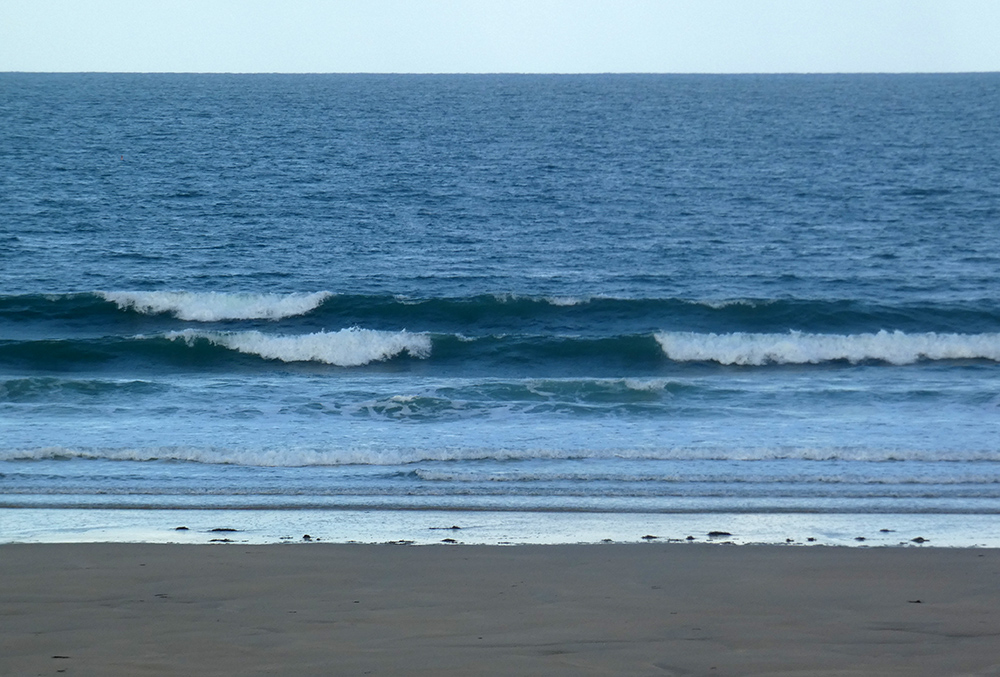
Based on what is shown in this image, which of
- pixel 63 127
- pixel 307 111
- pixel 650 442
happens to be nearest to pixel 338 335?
pixel 650 442

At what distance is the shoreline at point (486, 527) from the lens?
291 inches

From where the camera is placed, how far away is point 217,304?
20.4 meters

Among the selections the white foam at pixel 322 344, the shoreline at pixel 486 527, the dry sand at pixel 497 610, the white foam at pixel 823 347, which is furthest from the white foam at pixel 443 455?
the white foam at pixel 322 344

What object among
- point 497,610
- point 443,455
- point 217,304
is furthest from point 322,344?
point 497,610

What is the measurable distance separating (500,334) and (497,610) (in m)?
13.0

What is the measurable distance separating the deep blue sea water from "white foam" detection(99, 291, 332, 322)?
62mm

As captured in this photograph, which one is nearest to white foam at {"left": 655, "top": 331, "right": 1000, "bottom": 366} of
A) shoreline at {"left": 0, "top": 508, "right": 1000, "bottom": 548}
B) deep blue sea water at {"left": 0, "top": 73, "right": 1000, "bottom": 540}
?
deep blue sea water at {"left": 0, "top": 73, "right": 1000, "bottom": 540}

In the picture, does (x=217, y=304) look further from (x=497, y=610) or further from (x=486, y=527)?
(x=497, y=610)

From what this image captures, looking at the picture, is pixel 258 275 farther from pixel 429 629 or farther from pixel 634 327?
pixel 429 629

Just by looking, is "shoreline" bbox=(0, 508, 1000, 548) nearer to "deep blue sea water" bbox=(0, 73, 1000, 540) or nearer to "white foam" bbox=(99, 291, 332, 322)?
"deep blue sea water" bbox=(0, 73, 1000, 540)

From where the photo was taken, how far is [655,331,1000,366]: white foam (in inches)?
665

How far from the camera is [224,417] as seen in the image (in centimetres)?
1217

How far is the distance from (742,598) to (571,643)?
135cm

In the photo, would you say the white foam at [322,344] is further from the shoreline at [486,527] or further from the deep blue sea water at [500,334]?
the shoreline at [486,527]
